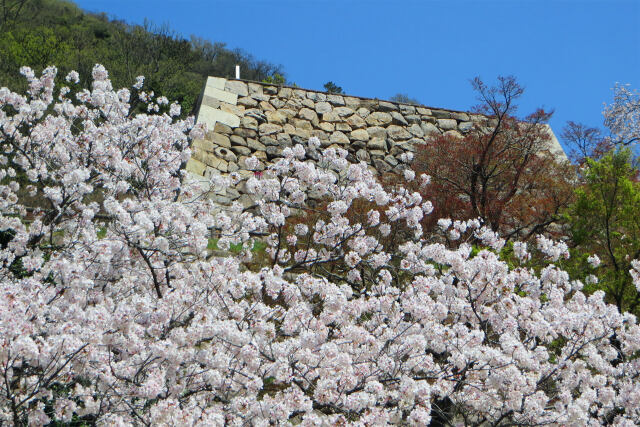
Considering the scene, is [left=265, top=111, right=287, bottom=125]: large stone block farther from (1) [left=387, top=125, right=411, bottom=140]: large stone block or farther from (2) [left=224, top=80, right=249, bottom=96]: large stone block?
(1) [left=387, top=125, right=411, bottom=140]: large stone block

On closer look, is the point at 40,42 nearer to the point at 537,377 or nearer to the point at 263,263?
the point at 263,263

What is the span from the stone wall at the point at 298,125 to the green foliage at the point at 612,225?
277 inches

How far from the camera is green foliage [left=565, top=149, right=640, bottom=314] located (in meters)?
7.70

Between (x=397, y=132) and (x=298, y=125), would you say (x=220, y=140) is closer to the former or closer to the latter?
(x=298, y=125)

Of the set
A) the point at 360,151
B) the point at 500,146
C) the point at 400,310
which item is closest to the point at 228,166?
the point at 360,151

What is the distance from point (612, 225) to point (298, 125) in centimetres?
881

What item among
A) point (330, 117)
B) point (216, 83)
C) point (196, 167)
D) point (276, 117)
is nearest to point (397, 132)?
point (330, 117)

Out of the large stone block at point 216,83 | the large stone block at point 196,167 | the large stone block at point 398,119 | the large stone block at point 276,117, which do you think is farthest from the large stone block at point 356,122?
the large stone block at point 196,167

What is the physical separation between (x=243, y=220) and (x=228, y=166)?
7.70m

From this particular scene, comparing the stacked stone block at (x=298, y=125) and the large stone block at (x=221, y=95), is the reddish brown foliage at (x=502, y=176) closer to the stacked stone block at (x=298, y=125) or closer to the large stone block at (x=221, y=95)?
the stacked stone block at (x=298, y=125)

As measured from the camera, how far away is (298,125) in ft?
50.3

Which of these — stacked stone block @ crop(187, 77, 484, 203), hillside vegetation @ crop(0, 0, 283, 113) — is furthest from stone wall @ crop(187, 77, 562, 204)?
hillside vegetation @ crop(0, 0, 283, 113)

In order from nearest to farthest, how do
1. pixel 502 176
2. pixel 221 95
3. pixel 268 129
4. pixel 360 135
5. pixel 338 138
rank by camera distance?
pixel 502 176 < pixel 268 129 < pixel 221 95 < pixel 338 138 < pixel 360 135

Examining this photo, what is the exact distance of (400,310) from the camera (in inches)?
229
